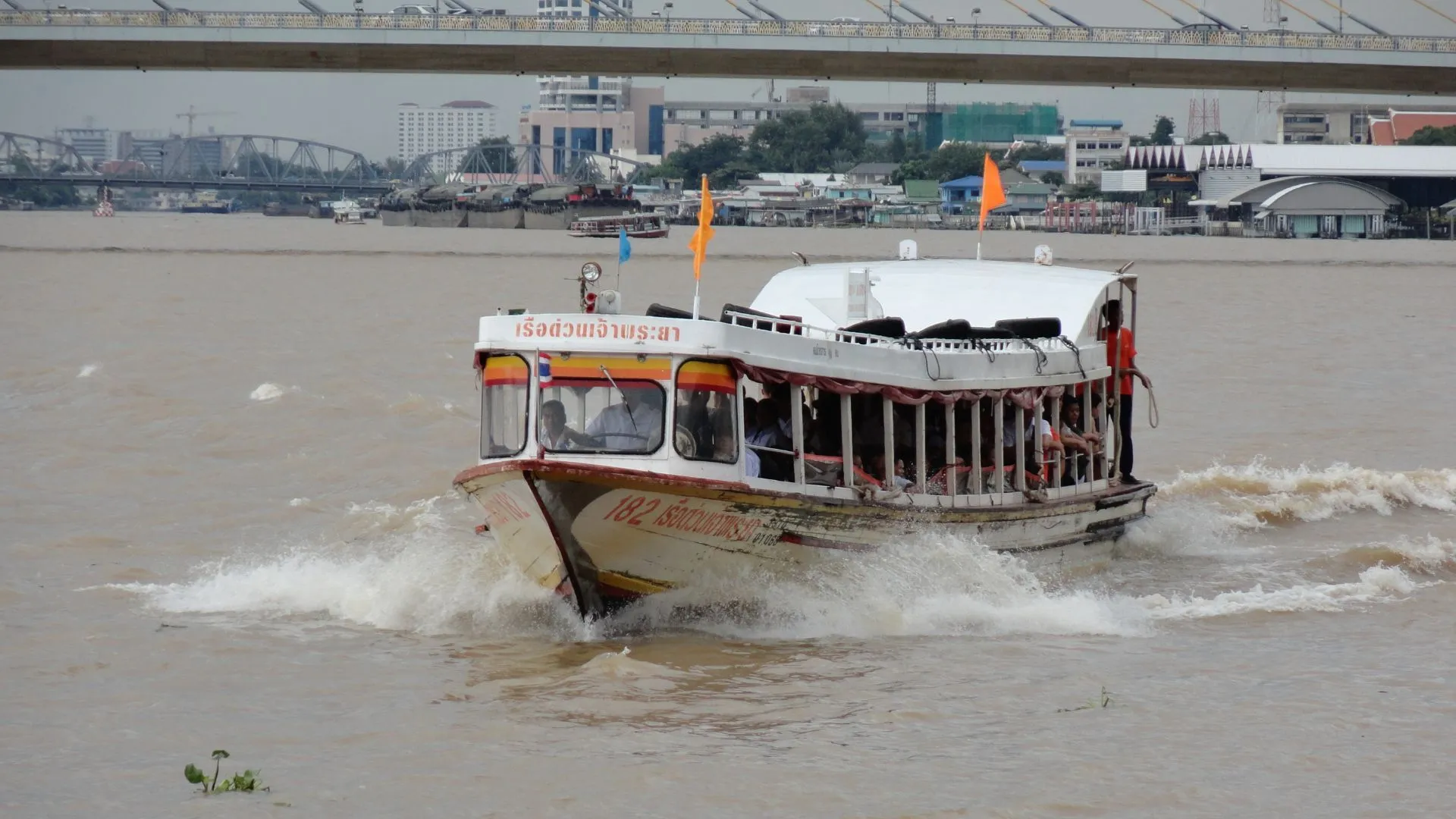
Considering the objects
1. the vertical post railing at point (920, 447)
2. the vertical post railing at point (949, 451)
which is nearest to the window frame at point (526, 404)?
the vertical post railing at point (920, 447)

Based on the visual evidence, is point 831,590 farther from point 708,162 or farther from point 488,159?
point 488,159

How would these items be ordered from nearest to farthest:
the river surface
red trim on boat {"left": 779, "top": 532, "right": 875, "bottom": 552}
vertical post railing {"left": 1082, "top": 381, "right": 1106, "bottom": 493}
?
the river surface → red trim on boat {"left": 779, "top": 532, "right": 875, "bottom": 552} → vertical post railing {"left": 1082, "top": 381, "right": 1106, "bottom": 493}

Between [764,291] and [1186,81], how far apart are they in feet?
161

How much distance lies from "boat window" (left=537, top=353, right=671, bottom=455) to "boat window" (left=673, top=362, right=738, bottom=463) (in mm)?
116

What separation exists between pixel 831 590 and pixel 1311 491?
8.20 metres

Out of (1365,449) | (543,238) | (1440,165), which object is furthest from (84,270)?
(1440,165)

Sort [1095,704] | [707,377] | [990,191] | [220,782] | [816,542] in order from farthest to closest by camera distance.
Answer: [990,191] < [816,542] < [707,377] < [1095,704] < [220,782]

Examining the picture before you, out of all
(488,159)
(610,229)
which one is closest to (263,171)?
(488,159)

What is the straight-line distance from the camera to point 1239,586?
14.4 meters

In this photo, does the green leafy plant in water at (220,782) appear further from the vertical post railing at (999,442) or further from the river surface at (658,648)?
the vertical post railing at (999,442)

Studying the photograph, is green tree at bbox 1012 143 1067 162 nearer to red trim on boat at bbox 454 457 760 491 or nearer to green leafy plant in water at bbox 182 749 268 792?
red trim on boat at bbox 454 457 760 491

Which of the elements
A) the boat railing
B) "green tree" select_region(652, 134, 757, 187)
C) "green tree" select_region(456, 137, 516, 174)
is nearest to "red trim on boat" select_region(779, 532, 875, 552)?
the boat railing

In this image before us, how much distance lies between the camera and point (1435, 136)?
143m

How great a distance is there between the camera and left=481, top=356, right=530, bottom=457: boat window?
448 inches
